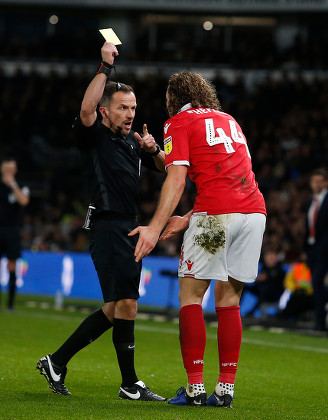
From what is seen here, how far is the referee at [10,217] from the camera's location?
13.4 metres

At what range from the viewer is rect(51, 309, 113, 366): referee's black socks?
6.22 m

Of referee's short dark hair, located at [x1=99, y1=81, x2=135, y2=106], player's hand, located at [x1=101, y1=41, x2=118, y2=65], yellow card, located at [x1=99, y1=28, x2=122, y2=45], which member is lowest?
referee's short dark hair, located at [x1=99, y1=81, x2=135, y2=106]

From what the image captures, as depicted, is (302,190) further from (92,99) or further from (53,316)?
(92,99)

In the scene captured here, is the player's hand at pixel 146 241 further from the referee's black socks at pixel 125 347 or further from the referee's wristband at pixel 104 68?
the referee's wristband at pixel 104 68

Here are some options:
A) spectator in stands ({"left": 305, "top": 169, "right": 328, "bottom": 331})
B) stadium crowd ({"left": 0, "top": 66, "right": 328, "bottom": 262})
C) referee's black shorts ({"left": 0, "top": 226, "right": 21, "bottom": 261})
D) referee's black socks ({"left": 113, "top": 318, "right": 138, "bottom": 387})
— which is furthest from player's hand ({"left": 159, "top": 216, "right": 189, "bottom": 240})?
stadium crowd ({"left": 0, "top": 66, "right": 328, "bottom": 262})

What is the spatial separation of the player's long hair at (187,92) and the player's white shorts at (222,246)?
76cm

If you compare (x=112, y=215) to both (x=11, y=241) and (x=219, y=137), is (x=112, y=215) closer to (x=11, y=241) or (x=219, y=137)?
(x=219, y=137)

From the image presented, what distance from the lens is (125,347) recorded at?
605cm

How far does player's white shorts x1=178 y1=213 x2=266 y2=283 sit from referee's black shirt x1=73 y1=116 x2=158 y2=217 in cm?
52

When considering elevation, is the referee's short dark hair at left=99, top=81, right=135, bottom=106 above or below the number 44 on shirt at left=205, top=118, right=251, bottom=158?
above

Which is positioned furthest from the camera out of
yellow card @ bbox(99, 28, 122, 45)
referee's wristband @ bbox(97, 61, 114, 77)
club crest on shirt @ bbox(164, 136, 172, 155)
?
yellow card @ bbox(99, 28, 122, 45)

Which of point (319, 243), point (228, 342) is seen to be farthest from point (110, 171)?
point (319, 243)

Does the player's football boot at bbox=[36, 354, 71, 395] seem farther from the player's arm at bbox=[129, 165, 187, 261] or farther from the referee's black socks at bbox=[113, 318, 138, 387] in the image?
the player's arm at bbox=[129, 165, 187, 261]

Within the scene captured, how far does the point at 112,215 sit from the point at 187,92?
0.98 m
